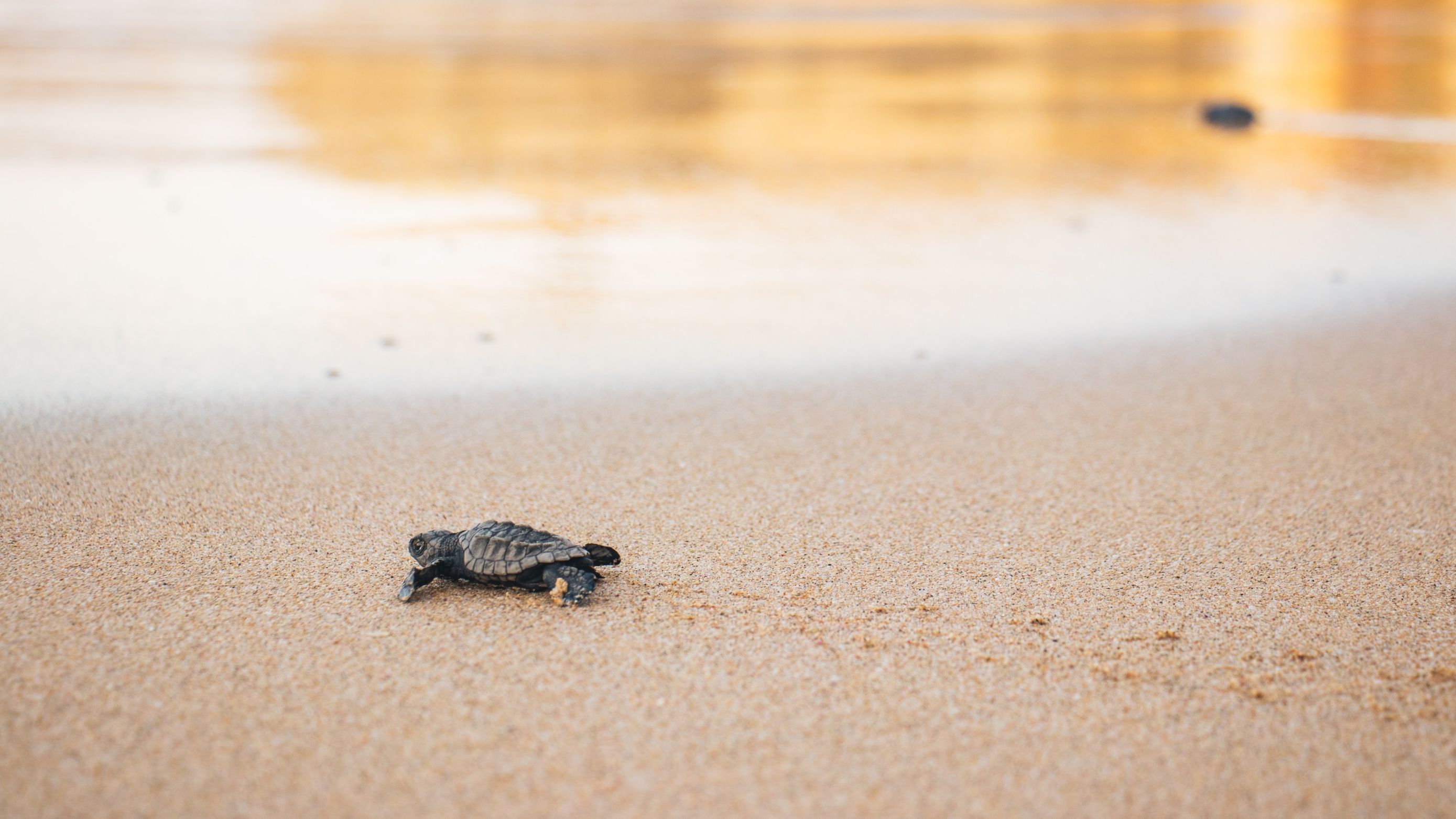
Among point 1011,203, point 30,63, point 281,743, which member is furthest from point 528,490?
point 30,63

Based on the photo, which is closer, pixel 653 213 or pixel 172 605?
pixel 172 605

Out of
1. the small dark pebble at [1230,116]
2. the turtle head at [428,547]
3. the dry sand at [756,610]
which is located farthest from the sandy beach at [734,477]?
the small dark pebble at [1230,116]

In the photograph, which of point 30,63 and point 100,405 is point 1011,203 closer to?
point 100,405

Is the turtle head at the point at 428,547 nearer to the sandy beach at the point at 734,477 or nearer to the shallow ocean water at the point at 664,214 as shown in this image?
the sandy beach at the point at 734,477

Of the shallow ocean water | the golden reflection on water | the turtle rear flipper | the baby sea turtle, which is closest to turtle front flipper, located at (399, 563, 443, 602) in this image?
the baby sea turtle

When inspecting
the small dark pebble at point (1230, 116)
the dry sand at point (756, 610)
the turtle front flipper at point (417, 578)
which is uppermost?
the small dark pebble at point (1230, 116)
